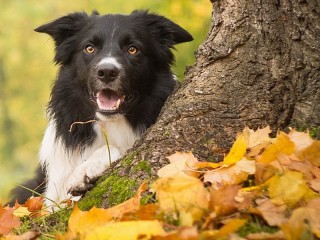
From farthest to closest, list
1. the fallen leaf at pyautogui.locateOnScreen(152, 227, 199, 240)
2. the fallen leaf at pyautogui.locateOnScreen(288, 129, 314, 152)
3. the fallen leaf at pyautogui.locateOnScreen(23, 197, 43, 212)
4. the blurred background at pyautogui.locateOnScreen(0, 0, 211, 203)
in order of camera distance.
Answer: the blurred background at pyautogui.locateOnScreen(0, 0, 211, 203) < the fallen leaf at pyautogui.locateOnScreen(23, 197, 43, 212) < the fallen leaf at pyautogui.locateOnScreen(288, 129, 314, 152) < the fallen leaf at pyautogui.locateOnScreen(152, 227, 199, 240)

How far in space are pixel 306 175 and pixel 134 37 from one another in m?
2.57

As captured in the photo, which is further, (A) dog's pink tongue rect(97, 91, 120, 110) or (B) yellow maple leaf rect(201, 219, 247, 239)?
(A) dog's pink tongue rect(97, 91, 120, 110)

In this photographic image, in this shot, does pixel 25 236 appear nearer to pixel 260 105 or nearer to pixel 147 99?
pixel 260 105

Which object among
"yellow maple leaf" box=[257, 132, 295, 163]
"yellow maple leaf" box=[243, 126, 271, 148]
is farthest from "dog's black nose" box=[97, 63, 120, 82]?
"yellow maple leaf" box=[257, 132, 295, 163]

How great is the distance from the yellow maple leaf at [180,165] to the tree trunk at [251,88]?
27cm

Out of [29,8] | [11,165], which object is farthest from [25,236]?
[11,165]

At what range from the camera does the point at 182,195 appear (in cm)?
263

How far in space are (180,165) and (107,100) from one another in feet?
6.33

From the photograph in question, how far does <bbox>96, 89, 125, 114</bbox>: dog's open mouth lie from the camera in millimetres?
4938

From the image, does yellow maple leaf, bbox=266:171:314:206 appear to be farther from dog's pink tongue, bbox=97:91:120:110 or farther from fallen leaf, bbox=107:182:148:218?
dog's pink tongue, bbox=97:91:120:110

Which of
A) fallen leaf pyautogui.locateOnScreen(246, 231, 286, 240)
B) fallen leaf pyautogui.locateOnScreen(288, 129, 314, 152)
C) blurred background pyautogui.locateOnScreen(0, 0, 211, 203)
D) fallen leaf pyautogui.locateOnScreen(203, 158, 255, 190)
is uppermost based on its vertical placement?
fallen leaf pyautogui.locateOnScreen(288, 129, 314, 152)

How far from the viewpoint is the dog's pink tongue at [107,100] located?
16.2ft

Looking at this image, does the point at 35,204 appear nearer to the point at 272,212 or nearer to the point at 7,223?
the point at 7,223

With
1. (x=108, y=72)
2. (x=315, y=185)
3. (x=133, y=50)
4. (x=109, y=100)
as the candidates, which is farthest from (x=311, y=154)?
(x=133, y=50)
